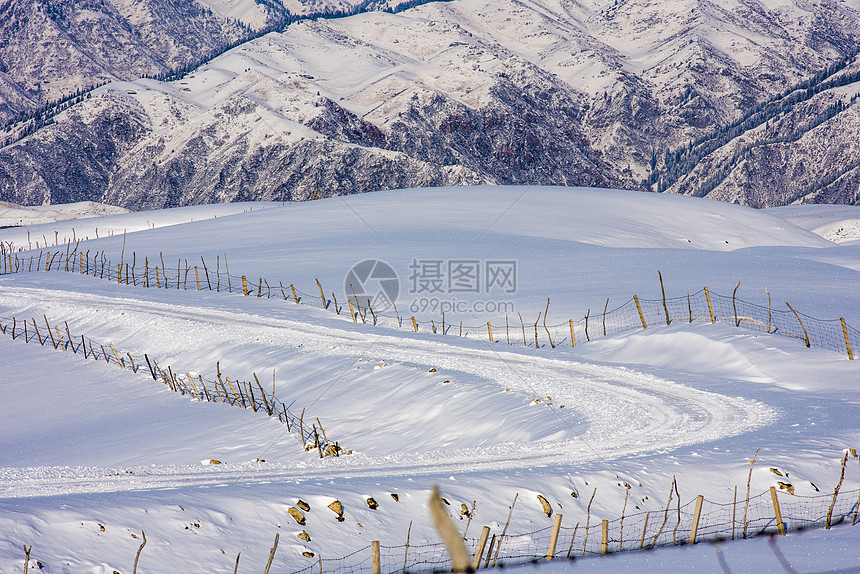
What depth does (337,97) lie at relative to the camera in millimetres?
169875

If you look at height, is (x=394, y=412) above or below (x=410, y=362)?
below

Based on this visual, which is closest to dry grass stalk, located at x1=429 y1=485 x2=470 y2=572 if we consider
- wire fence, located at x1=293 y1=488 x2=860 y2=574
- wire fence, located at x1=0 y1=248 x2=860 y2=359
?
wire fence, located at x1=293 y1=488 x2=860 y2=574

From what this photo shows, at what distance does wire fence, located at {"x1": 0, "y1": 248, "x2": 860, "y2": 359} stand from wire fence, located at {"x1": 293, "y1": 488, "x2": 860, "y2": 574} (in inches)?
375

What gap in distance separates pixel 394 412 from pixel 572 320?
28.3ft

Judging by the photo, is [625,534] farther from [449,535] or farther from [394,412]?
[449,535]

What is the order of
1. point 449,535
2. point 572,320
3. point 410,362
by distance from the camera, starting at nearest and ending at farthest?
point 449,535 < point 410,362 < point 572,320

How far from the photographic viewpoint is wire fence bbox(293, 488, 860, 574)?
7.36 m

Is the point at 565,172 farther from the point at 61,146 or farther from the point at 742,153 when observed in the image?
the point at 61,146

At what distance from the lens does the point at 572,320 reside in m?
21.0

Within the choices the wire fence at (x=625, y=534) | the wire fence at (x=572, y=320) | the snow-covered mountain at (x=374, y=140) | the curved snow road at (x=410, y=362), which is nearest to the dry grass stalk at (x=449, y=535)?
the wire fence at (x=625, y=534)

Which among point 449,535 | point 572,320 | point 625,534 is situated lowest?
point 625,534

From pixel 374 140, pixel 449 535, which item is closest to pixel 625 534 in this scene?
pixel 449 535

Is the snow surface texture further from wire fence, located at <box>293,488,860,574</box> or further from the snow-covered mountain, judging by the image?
the snow-covered mountain

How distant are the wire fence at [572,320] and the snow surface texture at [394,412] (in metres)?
0.82
